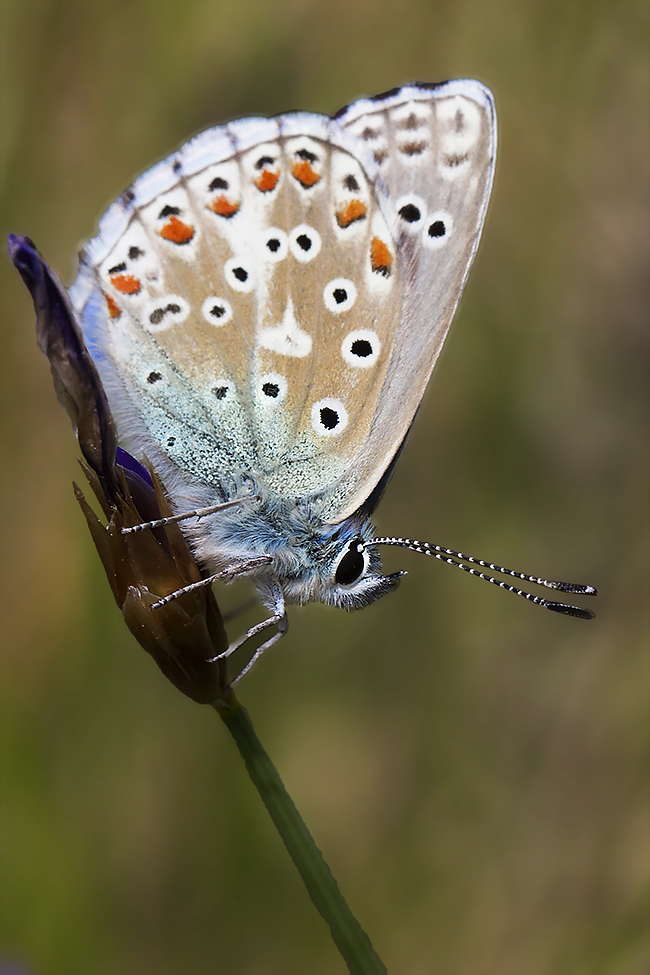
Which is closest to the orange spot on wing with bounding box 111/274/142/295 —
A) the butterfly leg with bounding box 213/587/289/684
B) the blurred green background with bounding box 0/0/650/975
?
the butterfly leg with bounding box 213/587/289/684

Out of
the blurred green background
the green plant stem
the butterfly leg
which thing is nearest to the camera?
the green plant stem

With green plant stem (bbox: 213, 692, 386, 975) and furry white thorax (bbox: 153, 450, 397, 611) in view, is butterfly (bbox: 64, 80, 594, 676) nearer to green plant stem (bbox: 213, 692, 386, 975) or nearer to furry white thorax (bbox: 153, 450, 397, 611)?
furry white thorax (bbox: 153, 450, 397, 611)

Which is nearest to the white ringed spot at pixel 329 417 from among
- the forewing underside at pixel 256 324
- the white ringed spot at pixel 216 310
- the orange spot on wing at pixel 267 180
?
the forewing underside at pixel 256 324

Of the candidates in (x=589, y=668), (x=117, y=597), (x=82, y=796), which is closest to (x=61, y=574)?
(x=82, y=796)

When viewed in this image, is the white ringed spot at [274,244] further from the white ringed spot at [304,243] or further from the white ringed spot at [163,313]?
the white ringed spot at [163,313]

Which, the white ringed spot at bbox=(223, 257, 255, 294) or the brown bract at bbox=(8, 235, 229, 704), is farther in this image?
the white ringed spot at bbox=(223, 257, 255, 294)

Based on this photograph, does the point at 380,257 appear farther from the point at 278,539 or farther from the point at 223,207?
the point at 278,539

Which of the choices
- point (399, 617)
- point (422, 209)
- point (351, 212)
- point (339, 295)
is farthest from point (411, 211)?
point (399, 617)
